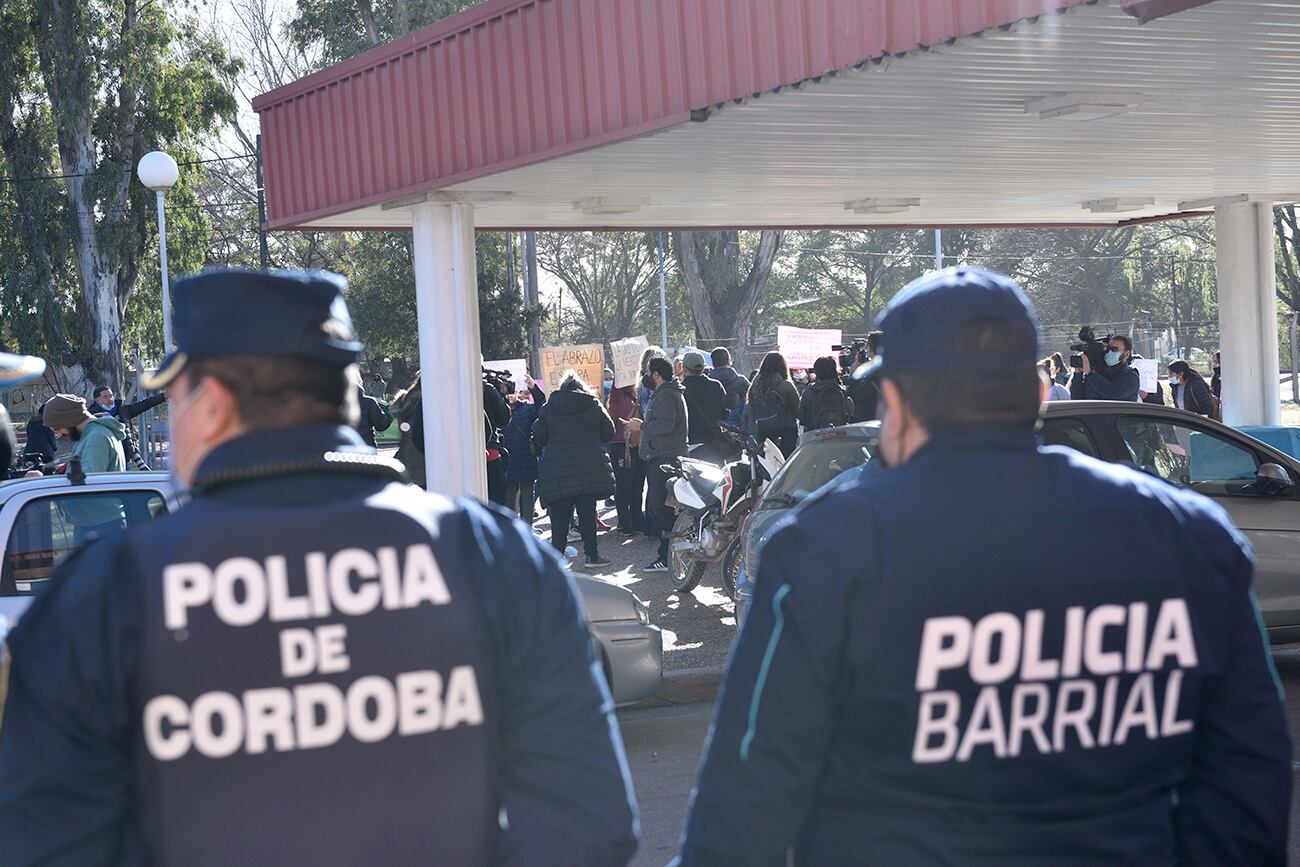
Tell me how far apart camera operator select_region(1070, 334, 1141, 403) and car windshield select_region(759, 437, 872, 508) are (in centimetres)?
662

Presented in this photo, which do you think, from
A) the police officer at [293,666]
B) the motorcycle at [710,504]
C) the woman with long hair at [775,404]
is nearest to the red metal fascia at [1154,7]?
the motorcycle at [710,504]

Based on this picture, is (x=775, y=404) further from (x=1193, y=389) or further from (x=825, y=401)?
(x=1193, y=389)

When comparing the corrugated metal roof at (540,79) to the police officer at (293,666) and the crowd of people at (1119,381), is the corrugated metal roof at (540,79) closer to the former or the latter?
the police officer at (293,666)

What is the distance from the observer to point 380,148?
11344mm

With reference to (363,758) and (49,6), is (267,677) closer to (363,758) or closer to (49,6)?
(363,758)

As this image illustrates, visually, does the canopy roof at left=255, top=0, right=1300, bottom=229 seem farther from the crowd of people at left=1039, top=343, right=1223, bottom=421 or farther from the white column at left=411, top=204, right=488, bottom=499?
the crowd of people at left=1039, top=343, right=1223, bottom=421

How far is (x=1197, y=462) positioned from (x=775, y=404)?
5.75 metres

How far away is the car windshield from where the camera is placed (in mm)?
7781

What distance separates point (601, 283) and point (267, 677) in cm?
5794

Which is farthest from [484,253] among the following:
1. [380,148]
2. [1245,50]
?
[1245,50]

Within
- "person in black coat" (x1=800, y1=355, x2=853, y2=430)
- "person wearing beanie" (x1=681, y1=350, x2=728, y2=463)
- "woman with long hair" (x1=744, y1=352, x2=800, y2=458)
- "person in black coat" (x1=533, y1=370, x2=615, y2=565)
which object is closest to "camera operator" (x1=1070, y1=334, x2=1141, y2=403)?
"person in black coat" (x1=800, y1=355, x2=853, y2=430)

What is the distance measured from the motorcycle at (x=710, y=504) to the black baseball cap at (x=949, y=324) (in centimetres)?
821

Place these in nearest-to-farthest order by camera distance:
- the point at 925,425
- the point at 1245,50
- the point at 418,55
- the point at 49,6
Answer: the point at 925,425 → the point at 1245,50 → the point at 418,55 → the point at 49,6

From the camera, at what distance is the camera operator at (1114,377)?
13.9m
